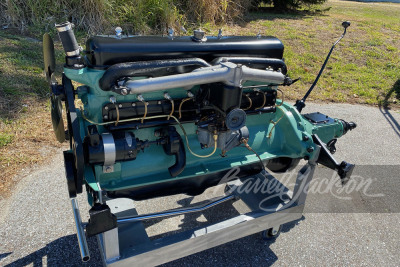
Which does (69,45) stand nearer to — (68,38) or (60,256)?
(68,38)

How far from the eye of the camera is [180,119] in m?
1.97

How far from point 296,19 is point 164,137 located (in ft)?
28.3

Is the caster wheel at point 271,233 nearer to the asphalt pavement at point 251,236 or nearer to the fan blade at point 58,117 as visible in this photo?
the asphalt pavement at point 251,236

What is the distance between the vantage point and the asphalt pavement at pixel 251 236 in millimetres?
2188

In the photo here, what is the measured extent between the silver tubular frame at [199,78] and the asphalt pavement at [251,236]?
1209 mm

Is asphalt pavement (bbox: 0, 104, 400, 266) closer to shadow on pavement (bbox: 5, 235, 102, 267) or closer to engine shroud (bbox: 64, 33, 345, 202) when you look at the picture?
shadow on pavement (bbox: 5, 235, 102, 267)

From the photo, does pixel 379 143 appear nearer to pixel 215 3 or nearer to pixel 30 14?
pixel 215 3

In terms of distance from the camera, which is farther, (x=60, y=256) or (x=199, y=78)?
(x=60, y=256)

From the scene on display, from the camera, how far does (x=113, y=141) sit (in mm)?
1732

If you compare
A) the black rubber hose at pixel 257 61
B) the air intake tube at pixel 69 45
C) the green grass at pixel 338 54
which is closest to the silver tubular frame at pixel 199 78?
the black rubber hose at pixel 257 61

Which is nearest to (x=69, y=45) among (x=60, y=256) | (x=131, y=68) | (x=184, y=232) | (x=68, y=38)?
(x=68, y=38)

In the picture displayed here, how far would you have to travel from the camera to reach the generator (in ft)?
5.56

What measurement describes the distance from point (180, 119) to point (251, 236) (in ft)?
3.54

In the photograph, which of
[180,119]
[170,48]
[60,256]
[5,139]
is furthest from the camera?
[5,139]
